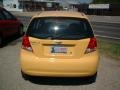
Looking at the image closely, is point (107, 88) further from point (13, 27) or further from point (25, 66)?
point (13, 27)

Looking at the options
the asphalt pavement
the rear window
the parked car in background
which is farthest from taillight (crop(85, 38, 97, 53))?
the parked car in background

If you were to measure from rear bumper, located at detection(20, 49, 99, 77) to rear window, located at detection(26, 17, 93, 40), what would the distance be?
484mm

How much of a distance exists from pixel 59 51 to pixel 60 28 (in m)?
0.54

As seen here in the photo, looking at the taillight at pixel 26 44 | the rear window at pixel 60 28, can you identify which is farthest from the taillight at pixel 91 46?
the taillight at pixel 26 44

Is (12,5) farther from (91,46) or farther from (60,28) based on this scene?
(91,46)

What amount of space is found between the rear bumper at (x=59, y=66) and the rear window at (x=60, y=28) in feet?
1.59

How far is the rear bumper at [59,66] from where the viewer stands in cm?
660

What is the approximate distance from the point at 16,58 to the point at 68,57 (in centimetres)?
391

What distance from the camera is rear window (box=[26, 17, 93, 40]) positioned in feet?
22.1

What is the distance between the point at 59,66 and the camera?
21.6 ft

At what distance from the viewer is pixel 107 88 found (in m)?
6.91

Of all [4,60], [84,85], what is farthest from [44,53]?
[4,60]

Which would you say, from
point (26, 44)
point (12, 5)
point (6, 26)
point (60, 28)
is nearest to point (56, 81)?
point (26, 44)

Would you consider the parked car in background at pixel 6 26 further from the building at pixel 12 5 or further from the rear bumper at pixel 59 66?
the building at pixel 12 5
